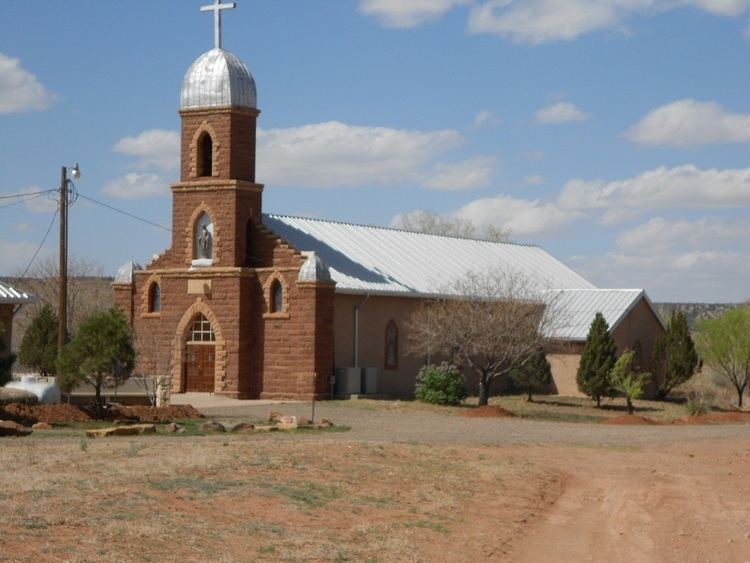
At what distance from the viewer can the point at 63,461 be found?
18.8m

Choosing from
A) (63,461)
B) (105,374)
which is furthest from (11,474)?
(105,374)

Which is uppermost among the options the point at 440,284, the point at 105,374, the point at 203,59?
the point at 203,59

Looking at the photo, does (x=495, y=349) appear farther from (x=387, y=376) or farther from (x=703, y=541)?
(x=703, y=541)

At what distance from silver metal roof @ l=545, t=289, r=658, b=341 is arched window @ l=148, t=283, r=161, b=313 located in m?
14.0

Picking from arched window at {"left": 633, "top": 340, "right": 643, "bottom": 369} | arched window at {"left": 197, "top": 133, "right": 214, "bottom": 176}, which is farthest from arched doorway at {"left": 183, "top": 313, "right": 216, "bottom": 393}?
arched window at {"left": 633, "top": 340, "right": 643, "bottom": 369}

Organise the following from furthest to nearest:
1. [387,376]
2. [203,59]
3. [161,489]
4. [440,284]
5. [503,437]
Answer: [440,284] → [387,376] → [203,59] → [503,437] → [161,489]

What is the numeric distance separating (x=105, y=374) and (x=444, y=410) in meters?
12.1

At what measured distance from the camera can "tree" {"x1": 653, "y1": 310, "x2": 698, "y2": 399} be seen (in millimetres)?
49094

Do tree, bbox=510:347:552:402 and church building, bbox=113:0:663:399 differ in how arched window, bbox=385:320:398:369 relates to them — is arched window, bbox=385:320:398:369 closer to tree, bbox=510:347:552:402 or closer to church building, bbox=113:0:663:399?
church building, bbox=113:0:663:399

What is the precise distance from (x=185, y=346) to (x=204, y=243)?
137 inches

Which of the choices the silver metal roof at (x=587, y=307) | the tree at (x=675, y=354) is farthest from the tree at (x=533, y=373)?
the tree at (x=675, y=354)

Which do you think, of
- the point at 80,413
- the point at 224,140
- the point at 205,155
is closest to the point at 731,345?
the point at 224,140

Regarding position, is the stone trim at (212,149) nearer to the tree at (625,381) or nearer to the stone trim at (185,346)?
the stone trim at (185,346)

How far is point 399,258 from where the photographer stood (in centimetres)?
4888
